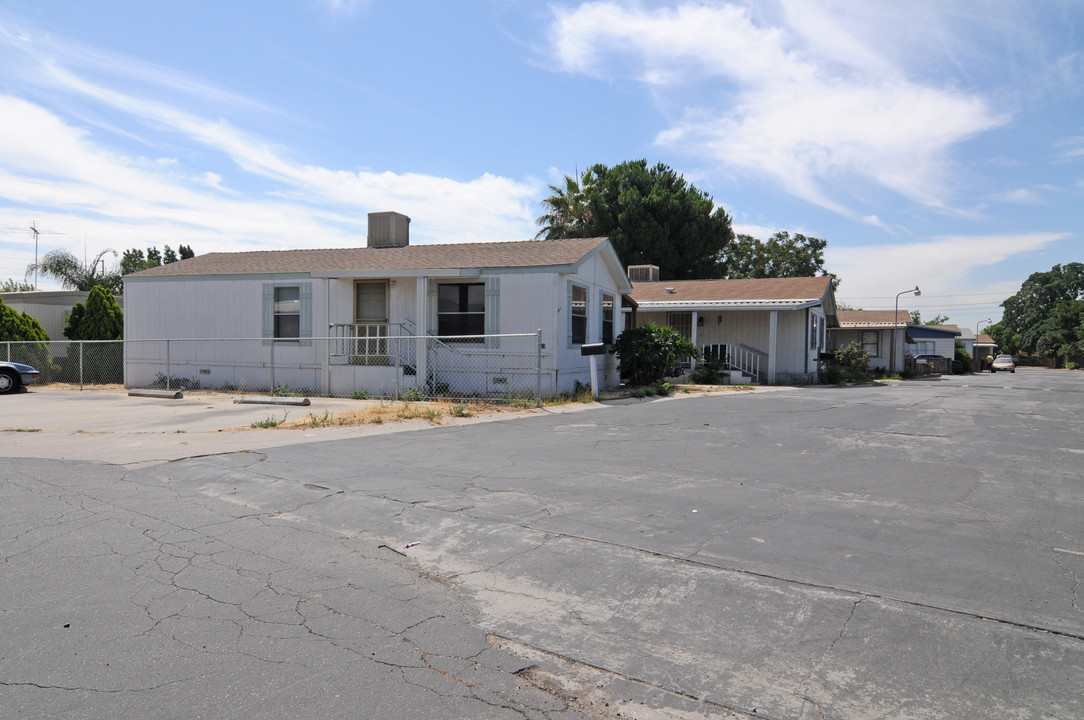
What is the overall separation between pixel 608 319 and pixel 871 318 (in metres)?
24.9

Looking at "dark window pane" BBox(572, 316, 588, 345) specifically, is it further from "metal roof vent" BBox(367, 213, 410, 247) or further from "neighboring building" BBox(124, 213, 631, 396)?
"metal roof vent" BBox(367, 213, 410, 247)

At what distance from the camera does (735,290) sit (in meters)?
28.2

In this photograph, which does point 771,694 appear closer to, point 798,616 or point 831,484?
point 798,616

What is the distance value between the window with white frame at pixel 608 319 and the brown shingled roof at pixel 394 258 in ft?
7.82

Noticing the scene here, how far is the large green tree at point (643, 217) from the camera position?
3812cm

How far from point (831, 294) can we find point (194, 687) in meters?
30.1

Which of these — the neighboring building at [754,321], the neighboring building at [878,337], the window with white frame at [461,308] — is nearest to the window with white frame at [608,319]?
the neighboring building at [754,321]

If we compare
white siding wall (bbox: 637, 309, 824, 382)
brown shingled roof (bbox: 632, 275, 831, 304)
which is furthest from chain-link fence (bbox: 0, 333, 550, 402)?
white siding wall (bbox: 637, 309, 824, 382)

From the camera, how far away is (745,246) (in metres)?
57.2

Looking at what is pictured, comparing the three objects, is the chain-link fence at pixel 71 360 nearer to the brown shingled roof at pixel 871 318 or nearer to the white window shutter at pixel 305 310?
the white window shutter at pixel 305 310

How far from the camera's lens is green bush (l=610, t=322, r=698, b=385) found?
20.1 meters

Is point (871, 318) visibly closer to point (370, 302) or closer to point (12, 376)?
point (370, 302)

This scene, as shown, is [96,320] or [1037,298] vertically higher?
[1037,298]

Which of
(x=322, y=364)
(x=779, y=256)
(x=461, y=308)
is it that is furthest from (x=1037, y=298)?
(x=322, y=364)
